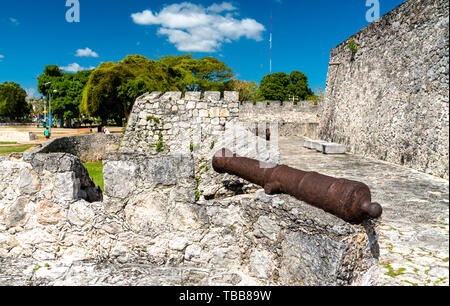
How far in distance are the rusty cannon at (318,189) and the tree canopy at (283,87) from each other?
48.9 meters

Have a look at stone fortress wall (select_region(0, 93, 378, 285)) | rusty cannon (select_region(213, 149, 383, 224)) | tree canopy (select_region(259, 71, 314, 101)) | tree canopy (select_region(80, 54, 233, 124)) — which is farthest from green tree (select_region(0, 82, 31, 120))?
rusty cannon (select_region(213, 149, 383, 224))

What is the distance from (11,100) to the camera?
53594 millimetres

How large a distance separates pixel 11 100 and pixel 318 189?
64463 mm

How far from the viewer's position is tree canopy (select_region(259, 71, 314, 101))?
168 feet

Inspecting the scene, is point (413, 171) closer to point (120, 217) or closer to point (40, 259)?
point (120, 217)

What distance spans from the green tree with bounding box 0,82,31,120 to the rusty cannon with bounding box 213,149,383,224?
62602 mm

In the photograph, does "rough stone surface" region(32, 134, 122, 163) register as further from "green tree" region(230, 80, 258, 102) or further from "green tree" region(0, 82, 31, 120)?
"green tree" region(0, 82, 31, 120)

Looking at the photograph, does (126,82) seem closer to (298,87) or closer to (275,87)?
(275,87)

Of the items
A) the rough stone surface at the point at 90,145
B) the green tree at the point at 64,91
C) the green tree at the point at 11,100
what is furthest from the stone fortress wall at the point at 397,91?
the green tree at the point at 11,100

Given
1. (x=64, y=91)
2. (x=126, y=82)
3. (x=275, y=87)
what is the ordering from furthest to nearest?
(x=275, y=87)
(x=64, y=91)
(x=126, y=82)

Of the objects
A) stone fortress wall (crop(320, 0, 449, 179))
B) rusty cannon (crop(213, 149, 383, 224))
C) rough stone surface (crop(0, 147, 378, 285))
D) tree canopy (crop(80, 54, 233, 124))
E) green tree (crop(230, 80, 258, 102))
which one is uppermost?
green tree (crop(230, 80, 258, 102))

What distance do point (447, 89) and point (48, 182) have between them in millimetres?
3533

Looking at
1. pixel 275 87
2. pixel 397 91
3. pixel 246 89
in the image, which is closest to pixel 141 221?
pixel 397 91

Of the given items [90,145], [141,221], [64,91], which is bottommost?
[141,221]
